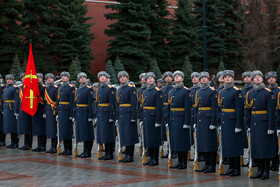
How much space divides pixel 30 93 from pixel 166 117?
4856mm

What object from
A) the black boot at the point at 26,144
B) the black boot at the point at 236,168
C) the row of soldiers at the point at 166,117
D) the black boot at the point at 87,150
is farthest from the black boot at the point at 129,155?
the black boot at the point at 26,144

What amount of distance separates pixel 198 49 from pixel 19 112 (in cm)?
2511

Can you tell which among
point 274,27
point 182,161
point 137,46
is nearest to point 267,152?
point 182,161

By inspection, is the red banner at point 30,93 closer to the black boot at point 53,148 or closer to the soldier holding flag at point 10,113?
the black boot at point 53,148

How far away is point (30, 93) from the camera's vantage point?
51.5 ft

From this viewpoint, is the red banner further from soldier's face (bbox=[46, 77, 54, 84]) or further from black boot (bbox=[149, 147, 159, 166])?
black boot (bbox=[149, 147, 159, 166])

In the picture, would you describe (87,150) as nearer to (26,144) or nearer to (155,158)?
(155,158)

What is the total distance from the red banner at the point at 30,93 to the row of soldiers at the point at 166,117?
287 mm

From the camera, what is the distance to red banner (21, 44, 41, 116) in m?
15.6

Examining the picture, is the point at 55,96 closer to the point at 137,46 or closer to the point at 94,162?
the point at 94,162

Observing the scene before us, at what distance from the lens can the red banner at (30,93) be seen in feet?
51.3

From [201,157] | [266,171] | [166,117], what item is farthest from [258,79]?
[201,157]

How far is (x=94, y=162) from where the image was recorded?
13.5 metres

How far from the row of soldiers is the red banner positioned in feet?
0.94
